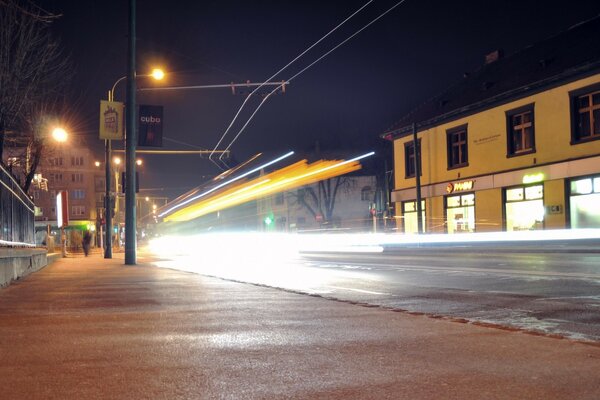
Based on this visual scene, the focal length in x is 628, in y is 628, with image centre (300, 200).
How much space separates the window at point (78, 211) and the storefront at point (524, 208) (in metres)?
77.5

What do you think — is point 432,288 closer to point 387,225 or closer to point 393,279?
point 393,279

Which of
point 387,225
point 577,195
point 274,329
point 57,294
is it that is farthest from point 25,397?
point 387,225

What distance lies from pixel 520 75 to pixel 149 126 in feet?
73.6

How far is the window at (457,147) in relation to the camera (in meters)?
38.8

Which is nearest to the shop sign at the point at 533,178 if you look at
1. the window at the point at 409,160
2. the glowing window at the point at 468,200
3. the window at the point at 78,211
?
the glowing window at the point at 468,200

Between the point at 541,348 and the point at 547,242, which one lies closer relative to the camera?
the point at 541,348

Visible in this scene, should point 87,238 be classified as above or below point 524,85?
below

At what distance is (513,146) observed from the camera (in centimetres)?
3484

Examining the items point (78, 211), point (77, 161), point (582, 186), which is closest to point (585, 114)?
point (582, 186)

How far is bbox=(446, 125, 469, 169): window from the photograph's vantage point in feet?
127

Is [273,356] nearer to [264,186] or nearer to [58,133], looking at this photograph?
[58,133]

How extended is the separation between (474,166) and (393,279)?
2532 cm

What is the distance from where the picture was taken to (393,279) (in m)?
14.0

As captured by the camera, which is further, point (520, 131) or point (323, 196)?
point (323, 196)
